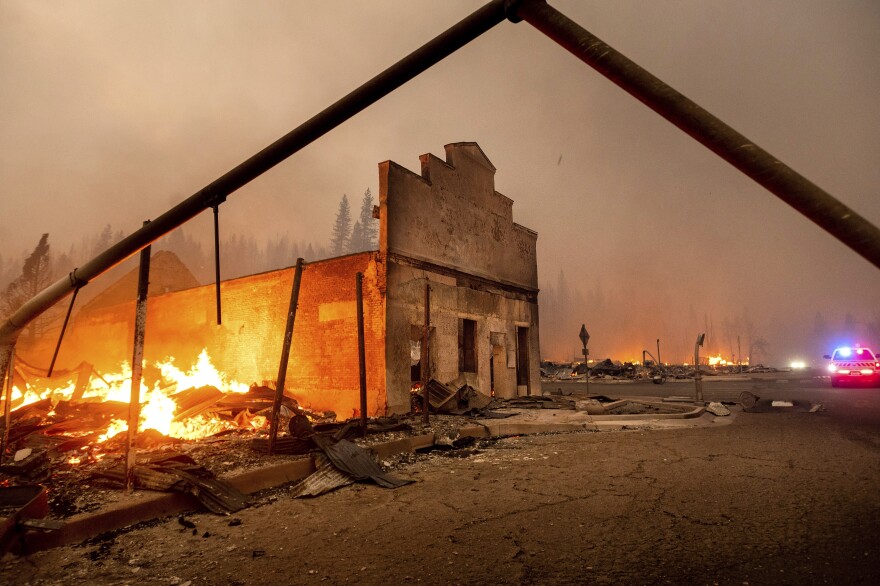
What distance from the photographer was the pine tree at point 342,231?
75.9 meters

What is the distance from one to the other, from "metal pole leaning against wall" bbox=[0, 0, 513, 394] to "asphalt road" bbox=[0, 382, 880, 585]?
239cm

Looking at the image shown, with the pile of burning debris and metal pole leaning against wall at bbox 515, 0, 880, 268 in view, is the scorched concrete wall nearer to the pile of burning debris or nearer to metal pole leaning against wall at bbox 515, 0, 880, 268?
the pile of burning debris

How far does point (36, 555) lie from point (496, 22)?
16.6 ft

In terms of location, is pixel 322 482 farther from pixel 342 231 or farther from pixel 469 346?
pixel 342 231

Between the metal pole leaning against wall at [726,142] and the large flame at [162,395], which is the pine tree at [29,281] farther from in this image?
the metal pole leaning against wall at [726,142]

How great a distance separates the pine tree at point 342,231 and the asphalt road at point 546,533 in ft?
236

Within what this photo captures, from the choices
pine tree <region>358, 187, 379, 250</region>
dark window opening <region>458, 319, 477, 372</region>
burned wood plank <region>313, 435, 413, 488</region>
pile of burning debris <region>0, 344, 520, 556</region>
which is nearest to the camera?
pile of burning debris <region>0, 344, 520, 556</region>

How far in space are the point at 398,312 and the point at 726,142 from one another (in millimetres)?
11340

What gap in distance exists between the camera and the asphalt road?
294 centimetres

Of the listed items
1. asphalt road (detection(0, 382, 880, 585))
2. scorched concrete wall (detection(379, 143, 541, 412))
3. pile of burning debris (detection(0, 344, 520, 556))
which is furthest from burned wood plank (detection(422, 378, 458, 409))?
asphalt road (detection(0, 382, 880, 585))

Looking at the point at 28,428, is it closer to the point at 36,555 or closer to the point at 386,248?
the point at 36,555

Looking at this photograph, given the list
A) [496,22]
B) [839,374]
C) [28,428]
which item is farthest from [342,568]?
[839,374]

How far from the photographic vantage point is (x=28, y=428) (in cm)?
805

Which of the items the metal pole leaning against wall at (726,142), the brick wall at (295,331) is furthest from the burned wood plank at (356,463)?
the brick wall at (295,331)
